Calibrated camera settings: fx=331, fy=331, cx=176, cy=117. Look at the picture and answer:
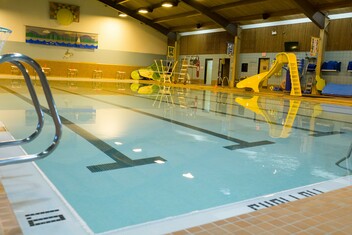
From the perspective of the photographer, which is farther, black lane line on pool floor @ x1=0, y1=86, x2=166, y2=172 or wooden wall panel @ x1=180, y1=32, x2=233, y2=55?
wooden wall panel @ x1=180, y1=32, x2=233, y2=55

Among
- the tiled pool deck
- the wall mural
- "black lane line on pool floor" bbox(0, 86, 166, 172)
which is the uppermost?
the wall mural

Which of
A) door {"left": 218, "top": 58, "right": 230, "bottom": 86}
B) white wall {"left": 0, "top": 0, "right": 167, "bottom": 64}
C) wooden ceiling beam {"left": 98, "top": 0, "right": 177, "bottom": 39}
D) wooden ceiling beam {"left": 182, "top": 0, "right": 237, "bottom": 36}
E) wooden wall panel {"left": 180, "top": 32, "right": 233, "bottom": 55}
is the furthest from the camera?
wooden ceiling beam {"left": 98, "top": 0, "right": 177, "bottom": 39}

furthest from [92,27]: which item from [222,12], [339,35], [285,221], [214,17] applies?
[285,221]

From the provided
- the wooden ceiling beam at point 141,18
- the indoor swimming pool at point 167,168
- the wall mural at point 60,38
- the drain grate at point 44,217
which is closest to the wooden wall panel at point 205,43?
the wooden ceiling beam at point 141,18

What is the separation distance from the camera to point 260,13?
15.5 m

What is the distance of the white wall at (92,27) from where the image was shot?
709 inches

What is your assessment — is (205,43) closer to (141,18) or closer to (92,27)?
(141,18)

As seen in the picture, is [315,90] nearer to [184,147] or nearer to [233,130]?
[233,130]

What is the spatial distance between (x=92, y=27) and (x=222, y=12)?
8.23m

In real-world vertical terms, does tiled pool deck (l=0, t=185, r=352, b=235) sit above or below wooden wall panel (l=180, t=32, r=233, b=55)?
below

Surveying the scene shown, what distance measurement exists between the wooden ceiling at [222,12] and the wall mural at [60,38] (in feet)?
7.95

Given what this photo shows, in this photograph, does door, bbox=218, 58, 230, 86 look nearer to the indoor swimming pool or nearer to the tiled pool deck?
the indoor swimming pool

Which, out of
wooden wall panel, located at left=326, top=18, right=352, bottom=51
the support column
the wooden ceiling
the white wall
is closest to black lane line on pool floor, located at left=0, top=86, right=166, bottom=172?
the wooden ceiling

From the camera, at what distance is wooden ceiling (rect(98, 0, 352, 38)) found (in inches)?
512
